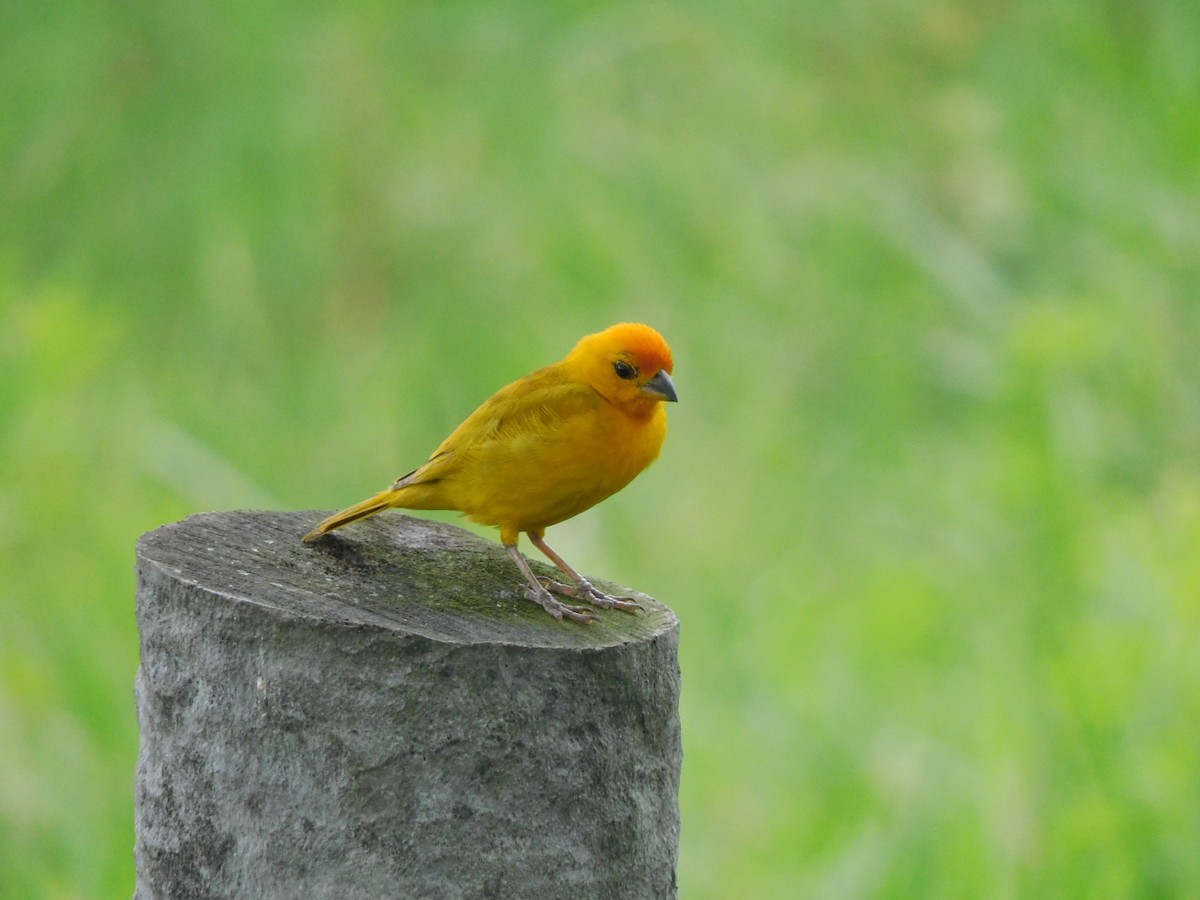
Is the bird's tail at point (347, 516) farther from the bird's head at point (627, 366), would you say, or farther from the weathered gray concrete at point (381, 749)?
the bird's head at point (627, 366)

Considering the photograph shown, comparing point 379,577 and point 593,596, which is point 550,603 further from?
point 379,577

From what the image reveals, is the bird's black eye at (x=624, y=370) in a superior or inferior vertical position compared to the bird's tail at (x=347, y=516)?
superior

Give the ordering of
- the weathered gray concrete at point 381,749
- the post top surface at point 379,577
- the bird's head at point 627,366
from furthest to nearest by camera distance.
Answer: the bird's head at point 627,366 → the post top surface at point 379,577 → the weathered gray concrete at point 381,749

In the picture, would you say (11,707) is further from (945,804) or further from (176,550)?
(176,550)

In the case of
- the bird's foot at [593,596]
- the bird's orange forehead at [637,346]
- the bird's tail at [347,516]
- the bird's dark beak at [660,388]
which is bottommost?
the bird's foot at [593,596]

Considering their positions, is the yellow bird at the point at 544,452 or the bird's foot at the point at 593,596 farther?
the yellow bird at the point at 544,452

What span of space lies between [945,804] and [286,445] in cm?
411

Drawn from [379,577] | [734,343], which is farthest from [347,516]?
[734,343]

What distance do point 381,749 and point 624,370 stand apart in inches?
48.4

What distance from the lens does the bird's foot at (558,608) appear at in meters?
2.50

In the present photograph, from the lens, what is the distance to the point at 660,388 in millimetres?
3197

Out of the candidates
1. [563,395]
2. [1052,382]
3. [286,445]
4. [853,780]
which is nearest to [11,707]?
[286,445]

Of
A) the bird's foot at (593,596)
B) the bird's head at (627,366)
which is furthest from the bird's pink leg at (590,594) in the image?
the bird's head at (627,366)

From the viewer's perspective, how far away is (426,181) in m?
9.31
